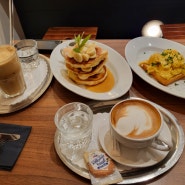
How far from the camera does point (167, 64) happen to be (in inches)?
35.5

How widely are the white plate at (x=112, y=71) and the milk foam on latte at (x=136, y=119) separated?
0.15 m

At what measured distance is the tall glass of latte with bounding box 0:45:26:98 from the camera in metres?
0.75

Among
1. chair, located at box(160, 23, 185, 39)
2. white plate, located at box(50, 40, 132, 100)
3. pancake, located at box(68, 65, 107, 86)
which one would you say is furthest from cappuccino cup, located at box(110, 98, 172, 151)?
chair, located at box(160, 23, 185, 39)

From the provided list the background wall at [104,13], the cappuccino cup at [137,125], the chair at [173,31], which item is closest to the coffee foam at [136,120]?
the cappuccino cup at [137,125]

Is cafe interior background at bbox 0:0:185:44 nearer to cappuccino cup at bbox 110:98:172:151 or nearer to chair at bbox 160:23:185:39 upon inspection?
chair at bbox 160:23:185:39

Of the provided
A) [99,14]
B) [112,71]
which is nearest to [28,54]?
[112,71]

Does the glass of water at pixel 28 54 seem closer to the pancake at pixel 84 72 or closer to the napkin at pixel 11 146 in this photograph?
the pancake at pixel 84 72

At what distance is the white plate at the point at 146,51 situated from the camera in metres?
0.86

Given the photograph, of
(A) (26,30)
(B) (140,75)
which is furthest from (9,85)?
(A) (26,30)

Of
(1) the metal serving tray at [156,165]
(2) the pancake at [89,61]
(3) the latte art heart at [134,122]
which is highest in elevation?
(3) the latte art heart at [134,122]

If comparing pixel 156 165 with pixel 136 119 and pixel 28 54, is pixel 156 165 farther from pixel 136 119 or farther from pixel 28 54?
pixel 28 54

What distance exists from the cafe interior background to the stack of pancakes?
1.30m

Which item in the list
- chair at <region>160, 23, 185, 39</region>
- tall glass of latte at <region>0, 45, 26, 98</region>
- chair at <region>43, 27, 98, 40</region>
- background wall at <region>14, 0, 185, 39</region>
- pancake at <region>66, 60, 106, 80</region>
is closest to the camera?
tall glass of latte at <region>0, 45, 26, 98</region>

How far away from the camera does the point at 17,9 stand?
2.11 meters
